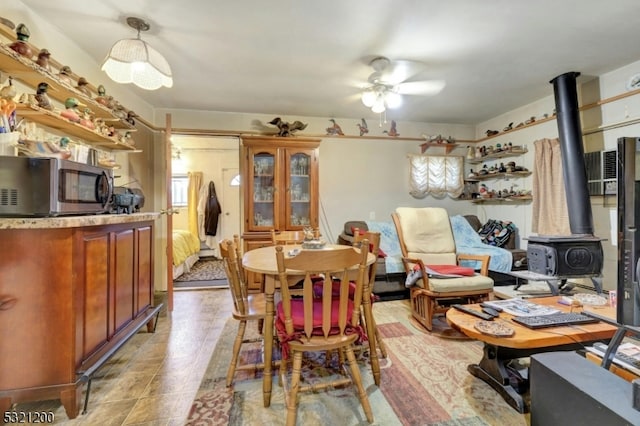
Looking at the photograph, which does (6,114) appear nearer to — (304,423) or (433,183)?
(304,423)

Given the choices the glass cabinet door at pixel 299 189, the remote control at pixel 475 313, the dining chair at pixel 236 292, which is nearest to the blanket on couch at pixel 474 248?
the remote control at pixel 475 313

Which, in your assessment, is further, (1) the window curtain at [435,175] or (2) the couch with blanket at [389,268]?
(1) the window curtain at [435,175]

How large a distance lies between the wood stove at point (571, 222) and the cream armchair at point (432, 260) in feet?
1.53

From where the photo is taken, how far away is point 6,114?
5.01 feet

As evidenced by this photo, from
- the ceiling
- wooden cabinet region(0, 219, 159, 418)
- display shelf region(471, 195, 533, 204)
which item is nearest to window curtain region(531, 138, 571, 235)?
display shelf region(471, 195, 533, 204)

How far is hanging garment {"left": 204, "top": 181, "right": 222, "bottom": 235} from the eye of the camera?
19.8ft

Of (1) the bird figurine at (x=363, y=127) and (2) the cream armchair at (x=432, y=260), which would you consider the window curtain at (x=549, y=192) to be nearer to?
(2) the cream armchair at (x=432, y=260)

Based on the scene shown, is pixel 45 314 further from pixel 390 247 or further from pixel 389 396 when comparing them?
pixel 390 247

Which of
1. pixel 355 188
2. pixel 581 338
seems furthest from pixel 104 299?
pixel 355 188

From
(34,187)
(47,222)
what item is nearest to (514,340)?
(47,222)

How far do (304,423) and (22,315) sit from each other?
153cm

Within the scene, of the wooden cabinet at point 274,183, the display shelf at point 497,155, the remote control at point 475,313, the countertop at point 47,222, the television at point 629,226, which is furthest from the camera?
the display shelf at point 497,155

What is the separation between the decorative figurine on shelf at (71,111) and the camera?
1910 millimetres

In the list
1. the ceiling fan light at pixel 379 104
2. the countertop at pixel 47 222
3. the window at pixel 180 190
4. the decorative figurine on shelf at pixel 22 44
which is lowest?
the countertop at pixel 47 222
